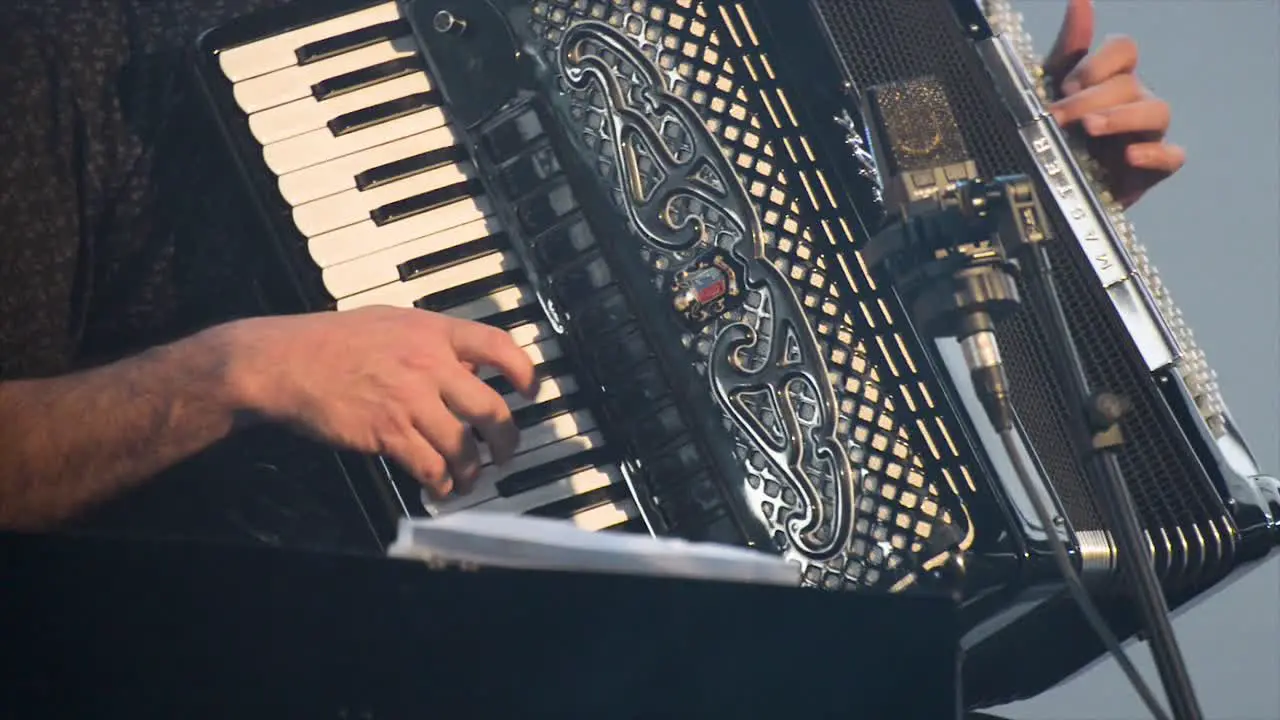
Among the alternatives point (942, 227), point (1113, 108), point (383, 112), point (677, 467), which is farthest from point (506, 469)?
point (1113, 108)

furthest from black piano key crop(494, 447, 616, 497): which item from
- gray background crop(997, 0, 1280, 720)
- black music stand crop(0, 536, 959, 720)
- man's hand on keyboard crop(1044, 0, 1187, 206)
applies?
gray background crop(997, 0, 1280, 720)

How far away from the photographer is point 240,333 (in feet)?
4.19

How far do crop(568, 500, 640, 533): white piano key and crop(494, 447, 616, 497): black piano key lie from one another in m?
0.04

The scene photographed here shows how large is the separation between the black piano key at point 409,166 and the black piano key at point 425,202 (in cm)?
2

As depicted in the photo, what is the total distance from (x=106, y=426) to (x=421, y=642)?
70cm

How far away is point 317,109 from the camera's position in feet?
4.23

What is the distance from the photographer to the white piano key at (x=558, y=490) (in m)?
1.24

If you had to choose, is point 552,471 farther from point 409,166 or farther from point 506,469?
point 409,166

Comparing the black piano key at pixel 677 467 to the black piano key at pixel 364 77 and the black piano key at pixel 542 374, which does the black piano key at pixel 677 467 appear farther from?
the black piano key at pixel 364 77

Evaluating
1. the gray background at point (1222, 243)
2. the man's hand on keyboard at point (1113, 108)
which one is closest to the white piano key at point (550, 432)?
the man's hand on keyboard at point (1113, 108)

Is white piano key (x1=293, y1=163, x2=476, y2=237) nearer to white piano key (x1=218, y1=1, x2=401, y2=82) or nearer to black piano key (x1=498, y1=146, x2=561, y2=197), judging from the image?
black piano key (x1=498, y1=146, x2=561, y2=197)

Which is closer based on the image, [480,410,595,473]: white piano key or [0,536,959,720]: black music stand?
[0,536,959,720]: black music stand

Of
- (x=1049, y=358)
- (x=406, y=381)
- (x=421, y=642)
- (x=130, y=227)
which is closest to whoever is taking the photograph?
(x=421, y=642)

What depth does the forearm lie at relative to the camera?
4.22ft
